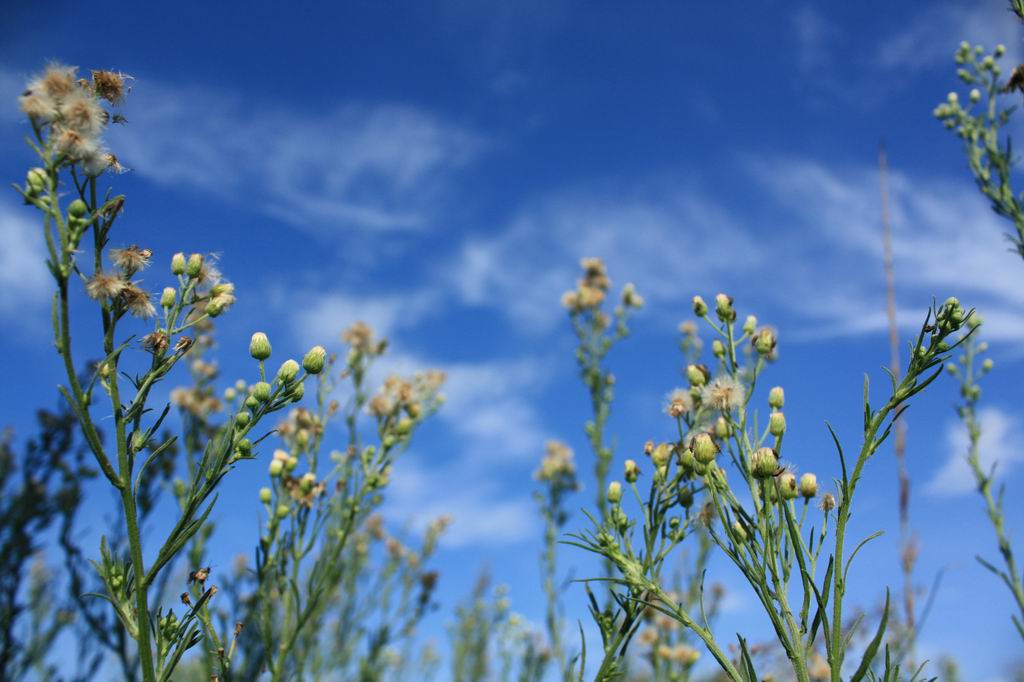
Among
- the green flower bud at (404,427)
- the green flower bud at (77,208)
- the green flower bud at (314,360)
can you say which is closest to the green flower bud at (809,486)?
the green flower bud at (314,360)

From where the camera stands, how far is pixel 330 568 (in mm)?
2361

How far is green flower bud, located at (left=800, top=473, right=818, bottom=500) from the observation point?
1.52 metres

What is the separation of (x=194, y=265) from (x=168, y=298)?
10cm

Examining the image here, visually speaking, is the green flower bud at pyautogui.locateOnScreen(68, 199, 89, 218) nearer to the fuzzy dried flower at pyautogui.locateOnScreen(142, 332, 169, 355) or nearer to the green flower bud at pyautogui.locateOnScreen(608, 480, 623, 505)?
the fuzzy dried flower at pyautogui.locateOnScreen(142, 332, 169, 355)

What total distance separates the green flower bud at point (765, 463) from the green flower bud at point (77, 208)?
1.46 meters

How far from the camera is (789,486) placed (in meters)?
1.49

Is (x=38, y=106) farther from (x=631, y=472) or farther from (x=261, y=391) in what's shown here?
(x=631, y=472)

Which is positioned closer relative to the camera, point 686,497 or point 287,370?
point 287,370

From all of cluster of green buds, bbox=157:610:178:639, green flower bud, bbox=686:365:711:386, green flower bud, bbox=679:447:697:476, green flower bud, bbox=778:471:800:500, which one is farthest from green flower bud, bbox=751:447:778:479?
cluster of green buds, bbox=157:610:178:639

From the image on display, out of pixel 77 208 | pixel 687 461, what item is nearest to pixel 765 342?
pixel 687 461

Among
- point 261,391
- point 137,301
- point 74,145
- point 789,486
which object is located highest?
point 74,145

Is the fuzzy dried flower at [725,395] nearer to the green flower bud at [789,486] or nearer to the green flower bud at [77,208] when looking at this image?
Result: the green flower bud at [789,486]

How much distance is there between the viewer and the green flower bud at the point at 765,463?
4.66ft

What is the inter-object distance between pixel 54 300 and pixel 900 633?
5.19m
